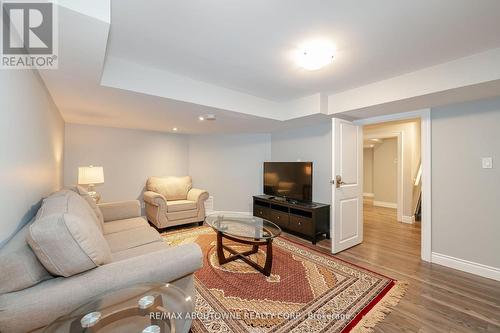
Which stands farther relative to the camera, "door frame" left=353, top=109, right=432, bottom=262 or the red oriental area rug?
"door frame" left=353, top=109, right=432, bottom=262

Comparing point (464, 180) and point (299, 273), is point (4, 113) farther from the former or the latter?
point (464, 180)

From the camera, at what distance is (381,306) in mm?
1816

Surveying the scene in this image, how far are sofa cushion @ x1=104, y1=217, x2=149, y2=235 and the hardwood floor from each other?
98.6 inches

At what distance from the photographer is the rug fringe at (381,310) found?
158 centimetres

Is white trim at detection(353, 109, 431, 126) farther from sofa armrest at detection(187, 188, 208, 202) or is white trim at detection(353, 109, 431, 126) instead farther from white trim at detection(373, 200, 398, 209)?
white trim at detection(373, 200, 398, 209)

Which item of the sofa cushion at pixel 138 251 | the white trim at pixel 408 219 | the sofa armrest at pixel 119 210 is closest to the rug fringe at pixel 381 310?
the sofa cushion at pixel 138 251

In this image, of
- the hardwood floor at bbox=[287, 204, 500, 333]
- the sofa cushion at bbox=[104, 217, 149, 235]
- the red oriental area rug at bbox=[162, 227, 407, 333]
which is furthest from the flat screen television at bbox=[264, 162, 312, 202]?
the sofa cushion at bbox=[104, 217, 149, 235]

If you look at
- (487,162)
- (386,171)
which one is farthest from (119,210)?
(386,171)

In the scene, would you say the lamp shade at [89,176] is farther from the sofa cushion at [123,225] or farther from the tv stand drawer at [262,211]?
the tv stand drawer at [262,211]

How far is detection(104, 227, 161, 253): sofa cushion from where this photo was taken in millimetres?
1934

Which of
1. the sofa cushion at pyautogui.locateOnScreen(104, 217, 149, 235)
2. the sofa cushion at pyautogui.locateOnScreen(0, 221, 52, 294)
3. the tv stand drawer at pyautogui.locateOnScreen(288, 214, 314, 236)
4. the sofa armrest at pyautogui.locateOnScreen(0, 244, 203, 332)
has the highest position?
the sofa cushion at pyautogui.locateOnScreen(0, 221, 52, 294)

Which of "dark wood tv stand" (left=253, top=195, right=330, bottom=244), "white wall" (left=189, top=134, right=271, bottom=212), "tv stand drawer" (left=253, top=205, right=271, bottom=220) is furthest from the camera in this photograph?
"white wall" (left=189, top=134, right=271, bottom=212)

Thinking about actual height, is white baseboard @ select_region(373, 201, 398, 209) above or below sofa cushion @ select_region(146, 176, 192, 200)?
below

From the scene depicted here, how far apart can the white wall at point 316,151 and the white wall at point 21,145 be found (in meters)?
3.60
